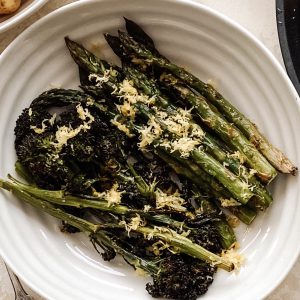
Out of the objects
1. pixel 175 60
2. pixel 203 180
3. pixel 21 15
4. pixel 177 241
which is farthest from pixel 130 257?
pixel 21 15

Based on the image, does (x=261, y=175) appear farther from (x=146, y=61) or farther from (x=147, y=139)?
(x=146, y=61)

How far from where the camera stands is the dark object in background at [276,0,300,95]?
2566mm

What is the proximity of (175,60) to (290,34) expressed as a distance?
0.48 m

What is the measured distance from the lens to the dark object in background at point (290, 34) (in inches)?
101

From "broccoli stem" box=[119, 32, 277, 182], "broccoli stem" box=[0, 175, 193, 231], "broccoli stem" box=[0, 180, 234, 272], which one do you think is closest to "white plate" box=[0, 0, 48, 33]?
"broccoli stem" box=[119, 32, 277, 182]

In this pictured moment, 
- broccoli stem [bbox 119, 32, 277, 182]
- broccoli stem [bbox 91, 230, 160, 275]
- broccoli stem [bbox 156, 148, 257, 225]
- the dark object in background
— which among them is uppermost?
the dark object in background

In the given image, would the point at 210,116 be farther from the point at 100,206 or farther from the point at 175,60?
the point at 100,206

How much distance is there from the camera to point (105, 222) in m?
2.69

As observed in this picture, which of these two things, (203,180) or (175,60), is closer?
(203,180)

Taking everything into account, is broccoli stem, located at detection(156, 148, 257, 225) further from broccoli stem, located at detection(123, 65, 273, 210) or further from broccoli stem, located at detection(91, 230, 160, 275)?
broccoli stem, located at detection(91, 230, 160, 275)

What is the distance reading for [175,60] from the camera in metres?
2.77

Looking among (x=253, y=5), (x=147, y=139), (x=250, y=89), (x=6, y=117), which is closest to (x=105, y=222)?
(x=147, y=139)

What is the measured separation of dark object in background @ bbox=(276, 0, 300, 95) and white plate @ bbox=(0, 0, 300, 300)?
0.05 metres

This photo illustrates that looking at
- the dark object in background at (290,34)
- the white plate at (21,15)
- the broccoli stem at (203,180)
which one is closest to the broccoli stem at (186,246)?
the broccoli stem at (203,180)
